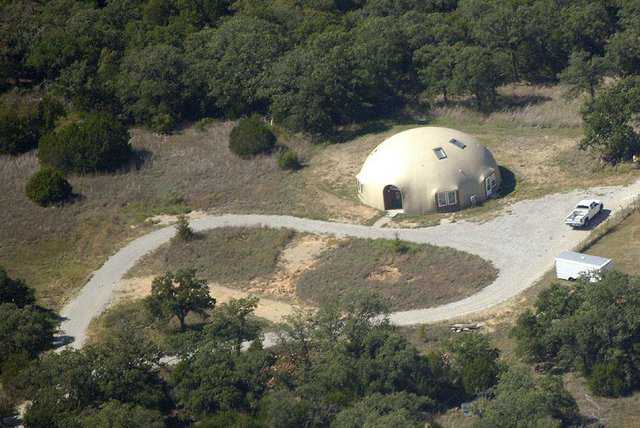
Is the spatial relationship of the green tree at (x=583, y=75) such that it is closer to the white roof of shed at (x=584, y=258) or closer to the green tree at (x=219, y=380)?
the white roof of shed at (x=584, y=258)

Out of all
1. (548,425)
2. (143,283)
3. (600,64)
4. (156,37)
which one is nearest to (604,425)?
(548,425)

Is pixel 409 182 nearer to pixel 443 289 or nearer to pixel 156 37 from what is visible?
pixel 443 289

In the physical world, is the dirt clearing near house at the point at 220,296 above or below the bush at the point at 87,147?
below

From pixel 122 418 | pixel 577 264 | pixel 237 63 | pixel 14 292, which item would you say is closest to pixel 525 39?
pixel 237 63

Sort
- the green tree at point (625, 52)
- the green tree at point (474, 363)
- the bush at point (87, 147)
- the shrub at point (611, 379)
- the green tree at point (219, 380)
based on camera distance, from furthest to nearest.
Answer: the green tree at point (625, 52) < the bush at point (87, 147) < the green tree at point (474, 363) < the green tree at point (219, 380) < the shrub at point (611, 379)

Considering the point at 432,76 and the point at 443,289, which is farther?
the point at 432,76

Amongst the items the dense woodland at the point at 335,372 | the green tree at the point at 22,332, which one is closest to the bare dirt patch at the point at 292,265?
the dense woodland at the point at 335,372

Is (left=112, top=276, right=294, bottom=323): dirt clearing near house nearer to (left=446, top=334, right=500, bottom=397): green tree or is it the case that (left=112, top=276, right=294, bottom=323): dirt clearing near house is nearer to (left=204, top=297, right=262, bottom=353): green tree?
(left=204, top=297, right=262, bottom=353): green tree
